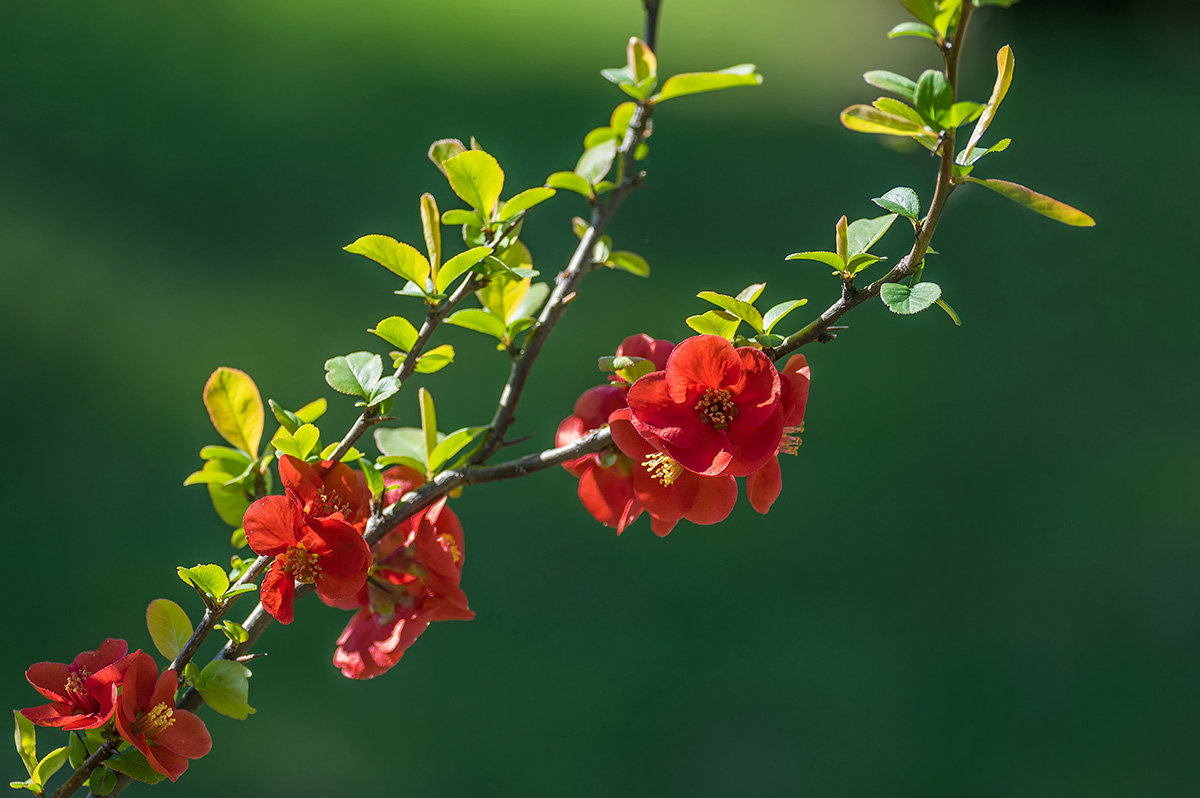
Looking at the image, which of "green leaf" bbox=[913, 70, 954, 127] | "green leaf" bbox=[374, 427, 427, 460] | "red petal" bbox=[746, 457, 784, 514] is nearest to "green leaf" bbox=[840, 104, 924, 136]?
"green leaf" bbox=[913, 70, 954, 127]

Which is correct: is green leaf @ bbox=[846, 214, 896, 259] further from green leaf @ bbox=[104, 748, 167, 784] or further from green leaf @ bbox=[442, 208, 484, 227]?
green leaf @ bbox=[104, 748, 167, 784]

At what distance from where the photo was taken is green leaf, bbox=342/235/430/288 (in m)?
0.39

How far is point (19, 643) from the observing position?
1.34 m

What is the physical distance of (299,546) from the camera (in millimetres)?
351

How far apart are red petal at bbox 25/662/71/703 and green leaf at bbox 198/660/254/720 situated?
1.7 inches

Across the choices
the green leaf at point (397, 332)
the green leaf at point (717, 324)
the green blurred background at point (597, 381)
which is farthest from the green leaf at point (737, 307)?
the green blurred background at point (597, 381)

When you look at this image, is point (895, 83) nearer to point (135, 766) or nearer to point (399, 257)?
point (399, 257)

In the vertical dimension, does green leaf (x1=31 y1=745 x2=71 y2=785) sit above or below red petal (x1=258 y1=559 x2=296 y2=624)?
below

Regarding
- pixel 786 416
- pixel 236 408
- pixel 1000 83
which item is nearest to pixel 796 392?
pixel 786 416

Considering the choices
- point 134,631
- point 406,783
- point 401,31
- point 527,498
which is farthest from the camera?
point 401,31

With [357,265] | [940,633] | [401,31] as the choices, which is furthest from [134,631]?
[401,31]

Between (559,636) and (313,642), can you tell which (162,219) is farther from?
(559,636)

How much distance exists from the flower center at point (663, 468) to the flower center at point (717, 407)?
20mm

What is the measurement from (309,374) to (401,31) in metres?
1.32
